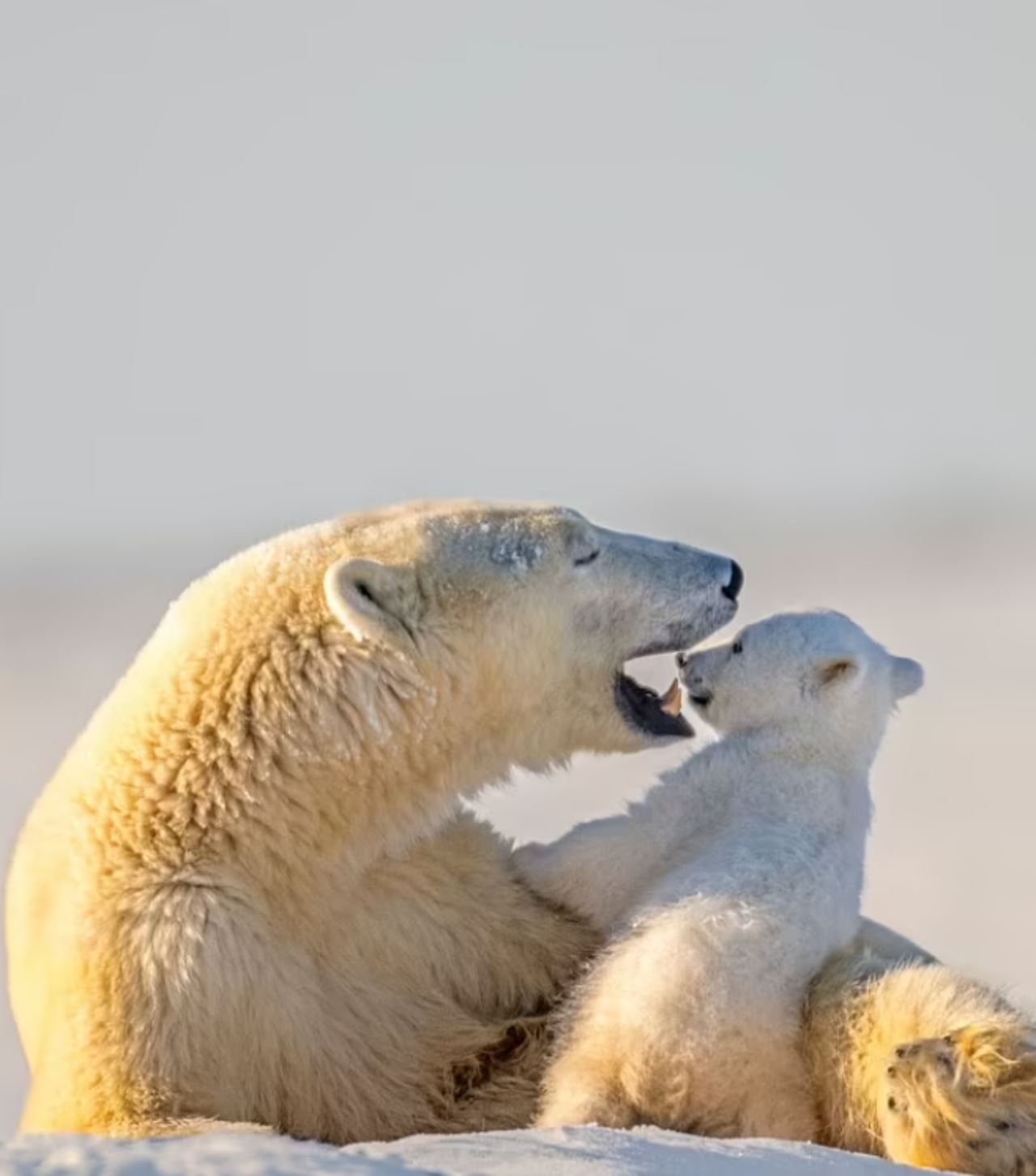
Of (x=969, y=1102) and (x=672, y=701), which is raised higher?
(x=672, y=701)

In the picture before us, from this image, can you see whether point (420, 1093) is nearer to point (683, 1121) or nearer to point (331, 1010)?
point (331, 1010)

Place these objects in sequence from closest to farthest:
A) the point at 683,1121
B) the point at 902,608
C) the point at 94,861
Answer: the point at 683,1121 < the point at 94,861 < the point at 902,608

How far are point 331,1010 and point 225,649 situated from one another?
0.61 meters

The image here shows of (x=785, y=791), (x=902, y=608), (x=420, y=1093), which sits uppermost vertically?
(x=785, y=791)

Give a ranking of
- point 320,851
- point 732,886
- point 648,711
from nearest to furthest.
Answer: point 732,886 → point 320,851 → point 648,711

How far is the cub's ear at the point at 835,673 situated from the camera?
5227 millimetres

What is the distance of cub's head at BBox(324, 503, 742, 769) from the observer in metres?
4.76

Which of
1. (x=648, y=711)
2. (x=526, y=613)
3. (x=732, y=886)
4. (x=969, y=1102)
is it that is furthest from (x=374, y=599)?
(x=969, y=1102)

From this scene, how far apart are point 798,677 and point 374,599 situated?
2.99 ft

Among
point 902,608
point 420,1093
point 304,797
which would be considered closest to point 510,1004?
point 420,1093

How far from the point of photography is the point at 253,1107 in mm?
4551

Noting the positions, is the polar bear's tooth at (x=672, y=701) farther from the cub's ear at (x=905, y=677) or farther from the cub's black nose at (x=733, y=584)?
the cub's ear at (x=905, y=677)

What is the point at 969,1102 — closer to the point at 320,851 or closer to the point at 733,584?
the point at 320,851

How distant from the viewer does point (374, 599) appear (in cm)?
473
